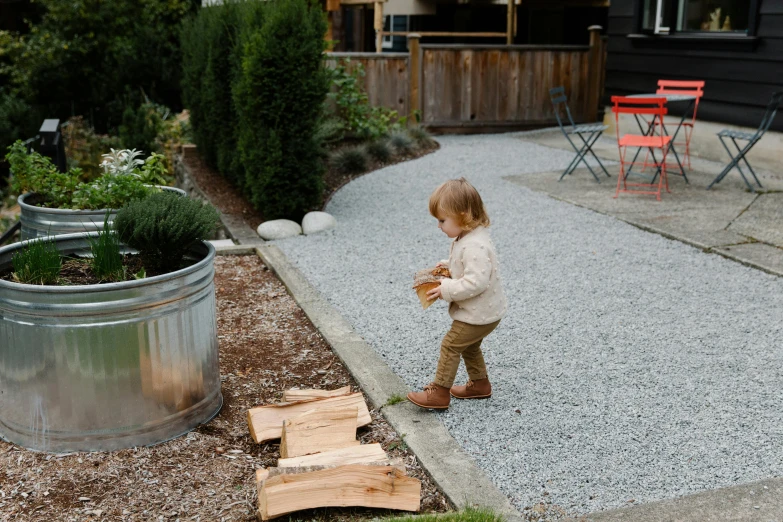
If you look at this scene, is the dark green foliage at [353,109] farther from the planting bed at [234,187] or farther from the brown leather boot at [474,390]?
the brown leather boot at [474,390]

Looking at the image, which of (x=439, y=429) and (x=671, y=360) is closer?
(x=439, y=429)

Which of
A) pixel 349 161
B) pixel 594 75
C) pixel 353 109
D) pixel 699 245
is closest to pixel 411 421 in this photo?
pixel 699 245

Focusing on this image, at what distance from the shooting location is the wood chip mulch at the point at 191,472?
2951mm

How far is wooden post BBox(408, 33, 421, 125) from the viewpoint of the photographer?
12695mm

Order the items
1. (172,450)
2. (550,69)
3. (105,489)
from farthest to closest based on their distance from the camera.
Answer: (550,69), (172,450), (105,489)

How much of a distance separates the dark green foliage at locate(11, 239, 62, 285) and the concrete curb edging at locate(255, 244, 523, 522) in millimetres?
1499

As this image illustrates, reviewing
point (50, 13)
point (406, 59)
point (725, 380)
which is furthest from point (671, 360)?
point (50, 13)

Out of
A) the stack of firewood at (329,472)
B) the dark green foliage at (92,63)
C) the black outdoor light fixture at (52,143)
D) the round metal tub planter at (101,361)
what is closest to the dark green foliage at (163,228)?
the round metal tub planter at (101,361)

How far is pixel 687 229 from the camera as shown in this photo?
690 cm

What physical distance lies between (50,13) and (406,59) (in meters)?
6.84

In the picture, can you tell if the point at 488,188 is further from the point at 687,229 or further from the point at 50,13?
the point at 50,13

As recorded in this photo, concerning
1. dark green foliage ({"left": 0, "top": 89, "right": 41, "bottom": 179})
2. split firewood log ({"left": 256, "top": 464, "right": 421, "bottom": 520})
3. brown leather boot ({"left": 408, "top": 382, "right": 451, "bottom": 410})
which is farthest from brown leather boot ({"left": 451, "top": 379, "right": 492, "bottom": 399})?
dark green foliage ({"left": 0, "top": 89, "right": 41, "bottom": 179})

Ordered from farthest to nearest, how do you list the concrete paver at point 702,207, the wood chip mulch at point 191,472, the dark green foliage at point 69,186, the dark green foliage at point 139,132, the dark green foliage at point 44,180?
the dark green foliage at point 139,132 < the concrete paver at point 702,207 < the dark green foliage at point 44,180 < the dark green foliage at point 69,186 < the wood chip mulch at point 191,472

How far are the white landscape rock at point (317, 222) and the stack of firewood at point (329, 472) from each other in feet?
13.1
